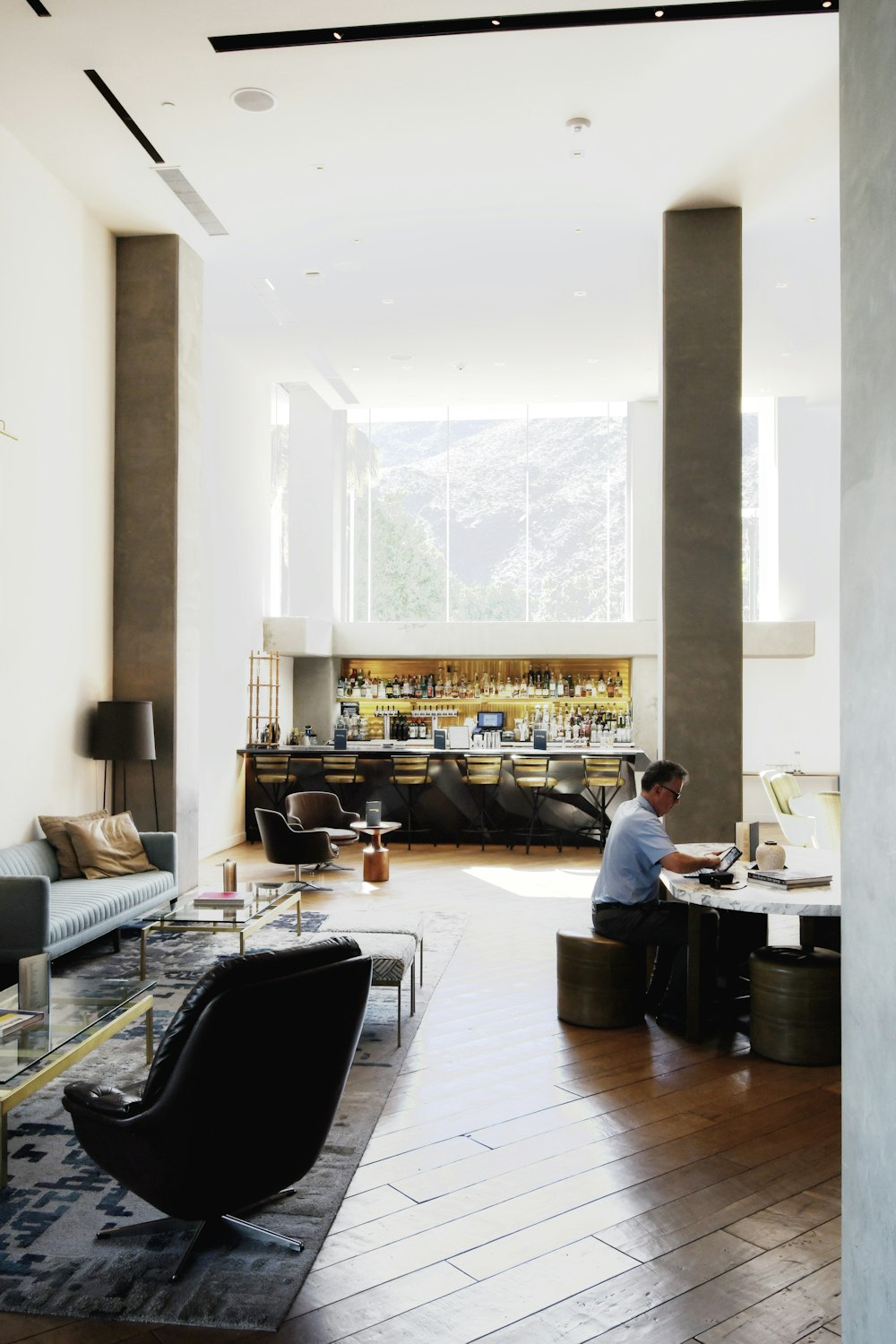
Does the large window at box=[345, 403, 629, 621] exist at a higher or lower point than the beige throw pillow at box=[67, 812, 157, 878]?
higher

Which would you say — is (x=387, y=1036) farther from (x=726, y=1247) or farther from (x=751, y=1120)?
(x=726, y=1247)

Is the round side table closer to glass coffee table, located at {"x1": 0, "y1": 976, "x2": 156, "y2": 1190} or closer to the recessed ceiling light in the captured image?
glass coffee table, located at {"x1": 0, "y1": 976, "x2": 156, "y2": 1190}

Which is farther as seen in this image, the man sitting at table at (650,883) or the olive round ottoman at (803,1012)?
the man sitting at table at (650,883)

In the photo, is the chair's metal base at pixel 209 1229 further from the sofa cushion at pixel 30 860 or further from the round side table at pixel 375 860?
the round side table at pixel 375 860

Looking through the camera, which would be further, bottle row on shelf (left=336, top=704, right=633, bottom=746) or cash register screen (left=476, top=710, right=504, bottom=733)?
cash register screen (left=476, top=710, right=504, bottom=733)

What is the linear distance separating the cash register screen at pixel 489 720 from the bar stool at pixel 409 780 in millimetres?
1668

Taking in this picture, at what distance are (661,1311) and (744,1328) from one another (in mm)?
220

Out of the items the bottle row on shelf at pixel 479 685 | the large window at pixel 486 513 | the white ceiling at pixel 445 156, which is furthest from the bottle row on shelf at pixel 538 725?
the white ceiling at pixel 445 156

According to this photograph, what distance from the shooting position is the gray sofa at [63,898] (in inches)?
211

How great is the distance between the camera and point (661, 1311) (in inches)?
108

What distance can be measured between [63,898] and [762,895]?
4.08m

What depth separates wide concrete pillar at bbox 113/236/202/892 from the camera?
8.04 metres

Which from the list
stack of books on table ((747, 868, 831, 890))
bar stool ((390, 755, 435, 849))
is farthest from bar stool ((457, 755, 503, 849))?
stack of books on table ((747, 868, 831, 890))

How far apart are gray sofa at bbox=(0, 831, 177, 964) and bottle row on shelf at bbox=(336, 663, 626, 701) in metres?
5.72
